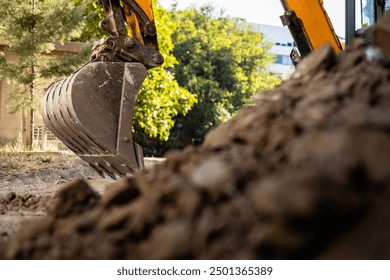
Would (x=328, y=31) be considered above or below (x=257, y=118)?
below

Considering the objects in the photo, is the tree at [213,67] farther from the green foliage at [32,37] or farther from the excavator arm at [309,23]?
the excavator arm at [309,23]

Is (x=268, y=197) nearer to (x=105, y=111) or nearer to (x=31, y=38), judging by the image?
(x=105, y=111)

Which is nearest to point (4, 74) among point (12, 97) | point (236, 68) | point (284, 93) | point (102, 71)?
point (12, 97)

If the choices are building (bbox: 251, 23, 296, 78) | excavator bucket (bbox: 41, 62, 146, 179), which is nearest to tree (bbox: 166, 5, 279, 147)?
excavator bucket (bbox: 41, 62, 146, 179)

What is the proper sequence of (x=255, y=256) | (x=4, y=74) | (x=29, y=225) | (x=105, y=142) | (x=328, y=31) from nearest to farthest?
(x=255, y=256) < (x=29, y=225) < (x=105, y=142) < (x=328, y=31) < (x=4, y=74)

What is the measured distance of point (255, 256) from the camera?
149 centimetres

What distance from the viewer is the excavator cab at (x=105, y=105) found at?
5.09 metres

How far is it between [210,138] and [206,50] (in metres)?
22.8

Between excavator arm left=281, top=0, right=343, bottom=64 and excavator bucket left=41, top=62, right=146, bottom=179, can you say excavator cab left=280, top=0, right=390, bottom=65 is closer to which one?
excavator arm left=281, top=0, right=343, bottom=64

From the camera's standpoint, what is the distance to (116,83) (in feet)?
17.2

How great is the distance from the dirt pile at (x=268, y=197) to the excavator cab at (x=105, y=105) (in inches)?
123

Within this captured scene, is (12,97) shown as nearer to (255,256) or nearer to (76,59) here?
(76,59)

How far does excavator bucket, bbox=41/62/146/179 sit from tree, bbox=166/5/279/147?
637 inches

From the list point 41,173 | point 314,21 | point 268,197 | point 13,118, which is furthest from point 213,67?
point 268,197
